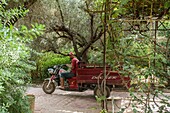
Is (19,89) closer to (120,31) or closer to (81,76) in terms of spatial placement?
(120,31)

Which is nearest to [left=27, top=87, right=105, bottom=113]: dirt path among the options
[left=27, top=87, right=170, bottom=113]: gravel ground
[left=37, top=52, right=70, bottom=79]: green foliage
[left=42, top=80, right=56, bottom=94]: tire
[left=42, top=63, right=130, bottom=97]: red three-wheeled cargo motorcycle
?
[left=27, top=87, right=170, bottom=113]: gravel ground

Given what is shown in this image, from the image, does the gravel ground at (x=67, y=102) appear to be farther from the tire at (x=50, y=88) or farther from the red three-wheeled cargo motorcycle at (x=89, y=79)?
the red three-wheeled cargo motorcycle at (x=89, y=79)

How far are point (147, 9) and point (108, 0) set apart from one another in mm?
A: 779

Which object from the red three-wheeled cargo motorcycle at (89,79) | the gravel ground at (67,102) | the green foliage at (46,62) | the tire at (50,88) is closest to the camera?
the gravel ground at (67,102)

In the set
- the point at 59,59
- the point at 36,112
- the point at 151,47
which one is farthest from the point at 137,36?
the point at 59,59

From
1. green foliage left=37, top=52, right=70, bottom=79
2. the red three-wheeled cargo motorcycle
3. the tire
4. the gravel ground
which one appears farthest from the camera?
green foliage left=37, top=52, right=70, bottom=79

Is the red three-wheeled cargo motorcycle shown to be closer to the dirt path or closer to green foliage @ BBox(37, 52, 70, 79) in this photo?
the dirt path

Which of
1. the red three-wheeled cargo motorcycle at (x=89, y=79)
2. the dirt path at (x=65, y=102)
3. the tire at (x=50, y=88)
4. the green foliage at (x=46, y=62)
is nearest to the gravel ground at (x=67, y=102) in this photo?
the dirt path at (x=65, y=102)

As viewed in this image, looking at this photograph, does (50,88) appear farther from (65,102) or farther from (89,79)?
(89,79)

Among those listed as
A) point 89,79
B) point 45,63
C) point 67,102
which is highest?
point 45,63

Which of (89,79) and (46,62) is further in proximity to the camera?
(46,62)

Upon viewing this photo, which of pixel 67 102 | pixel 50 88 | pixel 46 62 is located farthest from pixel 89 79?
pixel 46 62

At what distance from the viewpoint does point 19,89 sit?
370cm

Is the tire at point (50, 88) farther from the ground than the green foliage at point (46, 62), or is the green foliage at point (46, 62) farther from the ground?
the green foliage at point (46, 62)
